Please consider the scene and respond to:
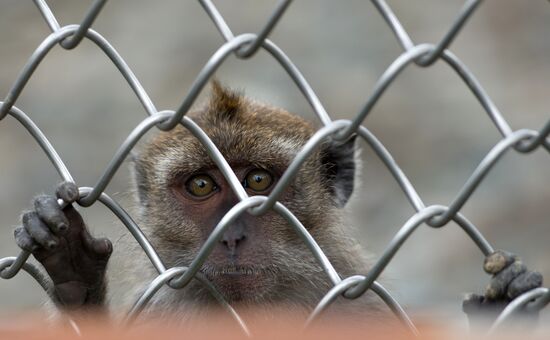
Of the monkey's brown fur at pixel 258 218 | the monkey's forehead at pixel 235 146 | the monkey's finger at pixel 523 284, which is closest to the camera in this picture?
the monkey's finger at pixel 523 284

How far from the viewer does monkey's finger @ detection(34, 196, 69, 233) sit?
2.78m

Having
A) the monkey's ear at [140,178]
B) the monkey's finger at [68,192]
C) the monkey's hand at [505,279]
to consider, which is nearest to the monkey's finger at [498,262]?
the monkey's hand at [505,279]

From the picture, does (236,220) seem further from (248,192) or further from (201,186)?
(201,186)

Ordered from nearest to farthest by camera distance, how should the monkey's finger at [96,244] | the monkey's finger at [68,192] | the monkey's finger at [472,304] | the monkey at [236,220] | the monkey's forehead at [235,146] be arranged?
the monkey's finger at [472,304]
the monkey's finger at [68,192]
the monkey's finger at [96,244]
the monkey at [236,220]
the monkey's forehead at [235,146]

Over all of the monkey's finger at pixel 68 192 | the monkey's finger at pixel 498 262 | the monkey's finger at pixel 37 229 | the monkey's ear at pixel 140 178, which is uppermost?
the monkey's finger at pixel 68 192

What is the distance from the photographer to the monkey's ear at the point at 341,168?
15.0 feet

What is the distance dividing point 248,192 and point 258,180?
10 centimetres

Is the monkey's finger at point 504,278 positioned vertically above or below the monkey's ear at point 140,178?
above

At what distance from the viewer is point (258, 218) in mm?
3848

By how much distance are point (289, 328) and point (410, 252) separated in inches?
A: 302

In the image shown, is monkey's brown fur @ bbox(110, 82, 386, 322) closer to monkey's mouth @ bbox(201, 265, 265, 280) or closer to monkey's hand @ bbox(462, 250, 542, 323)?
monkey's mouth @ bbox(201, 265, 265, 280)

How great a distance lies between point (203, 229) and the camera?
406 centimetres

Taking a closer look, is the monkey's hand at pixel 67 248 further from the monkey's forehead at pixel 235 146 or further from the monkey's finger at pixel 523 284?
the monkey's finger at pixel 523 284

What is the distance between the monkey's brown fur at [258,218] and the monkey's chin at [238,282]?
2 cm
